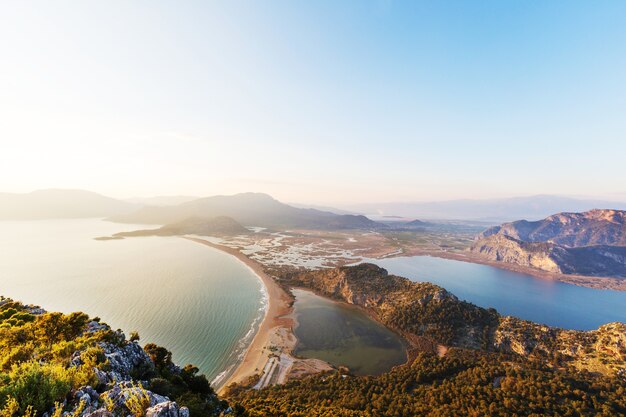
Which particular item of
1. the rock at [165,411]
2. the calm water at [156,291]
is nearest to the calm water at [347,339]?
the calm water at [156,291]

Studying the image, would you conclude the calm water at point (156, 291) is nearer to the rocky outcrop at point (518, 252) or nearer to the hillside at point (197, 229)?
the hillside at point (197, 229)

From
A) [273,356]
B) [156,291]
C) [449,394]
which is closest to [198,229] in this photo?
[156,291]

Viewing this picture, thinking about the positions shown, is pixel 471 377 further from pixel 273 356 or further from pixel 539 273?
pixel 539 273

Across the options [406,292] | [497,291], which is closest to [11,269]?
[406,292]

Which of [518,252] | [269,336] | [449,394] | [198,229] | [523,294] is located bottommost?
[523,294]

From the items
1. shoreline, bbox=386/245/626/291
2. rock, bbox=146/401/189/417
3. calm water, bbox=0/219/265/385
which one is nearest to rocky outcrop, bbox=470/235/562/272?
shoreline, bbox=386/245/626/291

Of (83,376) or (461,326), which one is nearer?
(83,376)

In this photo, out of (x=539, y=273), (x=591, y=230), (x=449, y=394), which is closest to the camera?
(x=449, y=394)

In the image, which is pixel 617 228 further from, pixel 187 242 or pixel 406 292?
pixel 187 242
